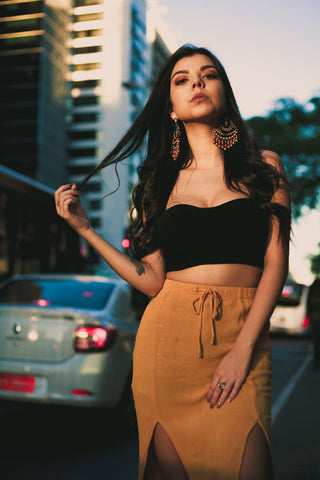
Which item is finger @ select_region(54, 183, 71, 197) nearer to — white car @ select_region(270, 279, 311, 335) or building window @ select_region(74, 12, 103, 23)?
white car @ select_region(270, 279, 311, 335)

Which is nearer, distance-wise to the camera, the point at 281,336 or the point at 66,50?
the point at 281,336

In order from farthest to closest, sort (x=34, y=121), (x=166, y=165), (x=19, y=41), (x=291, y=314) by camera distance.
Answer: (x=34, y=121) → (x=19, y=41) → (x=291, y=314) → (x=166, y=165)

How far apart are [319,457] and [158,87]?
3.78 metres

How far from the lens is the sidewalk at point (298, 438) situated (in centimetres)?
481

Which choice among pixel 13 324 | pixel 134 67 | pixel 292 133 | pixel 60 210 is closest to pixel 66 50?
pixel 292 133

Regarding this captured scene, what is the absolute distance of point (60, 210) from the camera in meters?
2.44

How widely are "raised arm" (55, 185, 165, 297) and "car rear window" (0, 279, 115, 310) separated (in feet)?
11.2

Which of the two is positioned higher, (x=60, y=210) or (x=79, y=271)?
(x=60, y=210)

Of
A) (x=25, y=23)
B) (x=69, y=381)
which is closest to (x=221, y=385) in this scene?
(x=69, y=381)

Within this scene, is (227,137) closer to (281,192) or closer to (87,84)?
(281,192)

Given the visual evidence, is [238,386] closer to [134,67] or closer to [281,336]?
[281,336]

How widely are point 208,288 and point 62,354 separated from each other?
3.52m

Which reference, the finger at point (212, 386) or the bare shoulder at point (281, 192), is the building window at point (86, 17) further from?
the finger at point (212, 386)

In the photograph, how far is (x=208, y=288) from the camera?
2.20 meters
